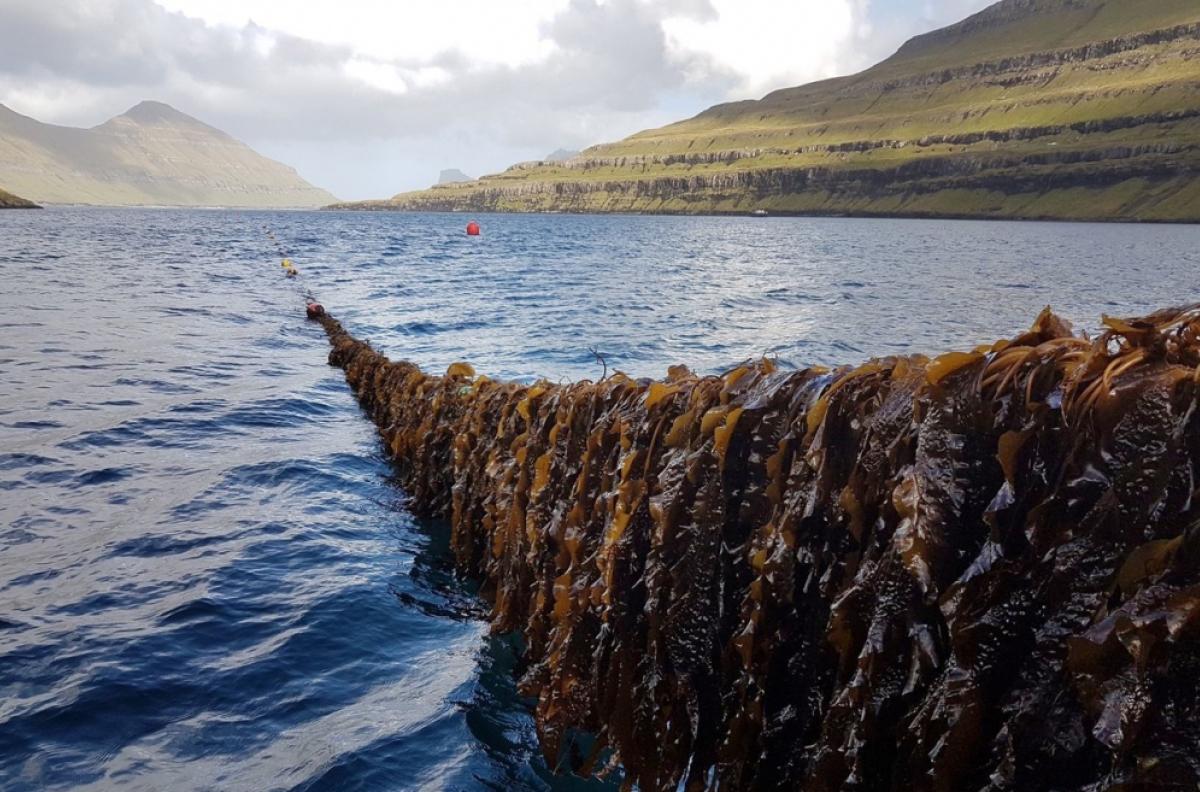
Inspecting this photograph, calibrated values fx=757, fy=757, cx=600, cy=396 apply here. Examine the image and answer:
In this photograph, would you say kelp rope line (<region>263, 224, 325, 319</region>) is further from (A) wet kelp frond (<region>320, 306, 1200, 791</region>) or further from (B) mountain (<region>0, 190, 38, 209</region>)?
(B) mountain (<region>0, 190, 38, 209</region>)

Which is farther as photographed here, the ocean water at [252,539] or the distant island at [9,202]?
the distant island at [9,202]

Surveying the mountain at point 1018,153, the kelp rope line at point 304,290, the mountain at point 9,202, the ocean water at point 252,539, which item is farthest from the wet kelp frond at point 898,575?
the mountain at point 9,202

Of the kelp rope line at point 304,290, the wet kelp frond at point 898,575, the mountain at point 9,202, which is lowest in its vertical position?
the kelp rope line at point 304,290

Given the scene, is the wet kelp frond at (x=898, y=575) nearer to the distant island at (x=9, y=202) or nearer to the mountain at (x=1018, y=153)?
the mountain at (x=1018, y=153)

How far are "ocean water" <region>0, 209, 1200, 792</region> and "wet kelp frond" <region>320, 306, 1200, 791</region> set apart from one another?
110 centimetres

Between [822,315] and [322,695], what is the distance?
77.1ft

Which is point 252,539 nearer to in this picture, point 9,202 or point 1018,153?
point 9,202

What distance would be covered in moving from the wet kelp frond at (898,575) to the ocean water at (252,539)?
1.10m

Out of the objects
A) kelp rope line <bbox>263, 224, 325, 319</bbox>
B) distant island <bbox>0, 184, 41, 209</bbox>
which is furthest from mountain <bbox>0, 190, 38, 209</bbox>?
kelp rope line <bbox>263, 224, 325, 319</bbox>

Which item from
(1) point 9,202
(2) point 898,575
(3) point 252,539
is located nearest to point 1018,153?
(3) point 252,539

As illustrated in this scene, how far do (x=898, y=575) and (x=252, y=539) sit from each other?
6.82m

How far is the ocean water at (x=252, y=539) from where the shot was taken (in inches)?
178

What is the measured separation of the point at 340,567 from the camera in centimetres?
715

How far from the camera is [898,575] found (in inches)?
106
